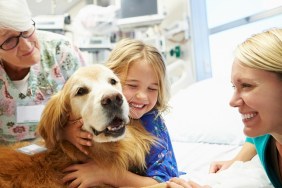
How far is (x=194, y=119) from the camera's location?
2404mm

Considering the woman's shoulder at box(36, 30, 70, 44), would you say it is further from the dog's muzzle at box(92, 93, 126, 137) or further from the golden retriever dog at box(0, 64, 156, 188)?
the dog's muzzle at box(92, 93, 126, 137)

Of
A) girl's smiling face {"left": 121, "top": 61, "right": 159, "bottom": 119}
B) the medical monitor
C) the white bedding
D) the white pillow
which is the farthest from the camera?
the medical monitor

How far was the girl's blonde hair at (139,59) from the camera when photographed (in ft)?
4.81

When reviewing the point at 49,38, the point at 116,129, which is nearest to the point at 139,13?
the point at 49,38

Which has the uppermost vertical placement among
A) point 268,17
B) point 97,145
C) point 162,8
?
point 162,8

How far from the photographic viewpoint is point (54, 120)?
1.21 m

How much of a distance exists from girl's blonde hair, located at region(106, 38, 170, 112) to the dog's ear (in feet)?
1.04

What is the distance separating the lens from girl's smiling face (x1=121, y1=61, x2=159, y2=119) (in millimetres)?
1415

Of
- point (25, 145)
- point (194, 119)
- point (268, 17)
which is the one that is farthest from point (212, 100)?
point (25, 145)

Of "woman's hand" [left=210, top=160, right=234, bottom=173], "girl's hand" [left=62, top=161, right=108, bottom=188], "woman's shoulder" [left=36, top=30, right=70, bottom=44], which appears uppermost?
"woman's shoulder" [left=36, top=30, right=70, bottom=44]

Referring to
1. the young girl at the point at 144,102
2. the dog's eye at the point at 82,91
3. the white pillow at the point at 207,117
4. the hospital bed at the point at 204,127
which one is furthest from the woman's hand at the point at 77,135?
the white pillow at the point at 207,117

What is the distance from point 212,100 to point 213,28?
1.30 metres

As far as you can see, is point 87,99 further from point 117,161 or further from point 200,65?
point 200,65

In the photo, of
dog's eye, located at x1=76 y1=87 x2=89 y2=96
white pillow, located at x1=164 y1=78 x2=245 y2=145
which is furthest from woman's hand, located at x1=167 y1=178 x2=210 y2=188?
white pillow, located at x1=164 y1=78 x2=245 y2=145
